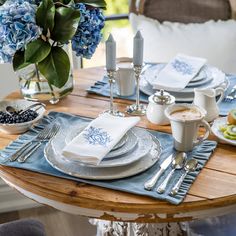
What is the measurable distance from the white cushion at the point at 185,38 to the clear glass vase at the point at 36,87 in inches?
26.5

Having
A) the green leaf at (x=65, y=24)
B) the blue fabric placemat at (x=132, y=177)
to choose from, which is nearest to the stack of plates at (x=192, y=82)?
the blue fabric placemat at (x=132, y=177)

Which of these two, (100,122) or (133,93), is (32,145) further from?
(133,93)

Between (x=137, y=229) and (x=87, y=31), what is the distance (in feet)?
2.01

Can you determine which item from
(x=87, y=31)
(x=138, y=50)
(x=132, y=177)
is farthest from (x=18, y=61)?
(x=132, y=177)

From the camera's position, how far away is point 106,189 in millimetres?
1023

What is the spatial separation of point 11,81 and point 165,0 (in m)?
0.79

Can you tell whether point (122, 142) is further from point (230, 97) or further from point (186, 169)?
point (230, 97)

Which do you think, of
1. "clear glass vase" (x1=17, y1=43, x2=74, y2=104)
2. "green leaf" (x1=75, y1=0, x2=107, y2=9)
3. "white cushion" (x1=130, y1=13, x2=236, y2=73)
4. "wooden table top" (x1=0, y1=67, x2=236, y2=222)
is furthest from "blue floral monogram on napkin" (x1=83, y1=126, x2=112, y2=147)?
"white cushion" (x1=130, y1=13, x2=236, y2=73)

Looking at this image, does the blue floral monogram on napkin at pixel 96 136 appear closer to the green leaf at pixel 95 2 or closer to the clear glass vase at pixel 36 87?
the clear glass vase at pixel 36 87

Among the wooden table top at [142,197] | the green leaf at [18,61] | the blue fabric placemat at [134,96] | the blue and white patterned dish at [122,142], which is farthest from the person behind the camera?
the blue fabric placemat at [134,96]

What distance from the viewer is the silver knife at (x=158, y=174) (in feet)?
3.33

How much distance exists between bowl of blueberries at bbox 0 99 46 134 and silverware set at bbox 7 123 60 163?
61mm

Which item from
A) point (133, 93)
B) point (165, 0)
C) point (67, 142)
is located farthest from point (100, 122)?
point (165, 0)

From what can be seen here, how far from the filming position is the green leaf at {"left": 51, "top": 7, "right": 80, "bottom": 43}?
1.28m
